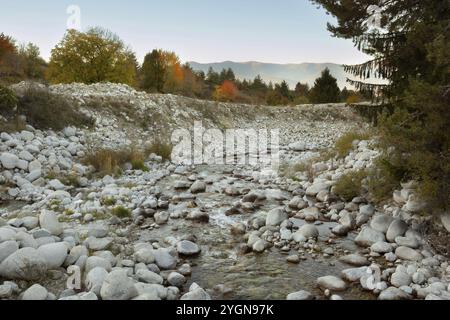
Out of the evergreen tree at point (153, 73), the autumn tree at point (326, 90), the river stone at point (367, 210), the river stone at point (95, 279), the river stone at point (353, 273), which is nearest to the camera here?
the river stone at point (95, 279)

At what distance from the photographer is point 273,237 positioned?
6.43 metres

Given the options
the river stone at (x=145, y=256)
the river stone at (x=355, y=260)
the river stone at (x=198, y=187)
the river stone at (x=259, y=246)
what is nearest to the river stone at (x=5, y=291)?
the river stone at (x=145, y=256)

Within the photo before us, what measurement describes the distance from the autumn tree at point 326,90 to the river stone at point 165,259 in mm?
34340

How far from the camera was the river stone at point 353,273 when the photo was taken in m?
4.94

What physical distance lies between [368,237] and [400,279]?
1400 millimetres

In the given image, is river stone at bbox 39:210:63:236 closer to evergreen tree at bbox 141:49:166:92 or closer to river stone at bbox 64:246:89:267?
river stone at bbox 64:246:89:267

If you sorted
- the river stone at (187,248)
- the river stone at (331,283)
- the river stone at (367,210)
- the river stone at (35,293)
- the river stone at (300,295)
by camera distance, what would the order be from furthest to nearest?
the river stone at (367,210) < the river stone at (187,248) < the river stone at (331,283) < the river stone at (300,295) < the river stone at (35,293)

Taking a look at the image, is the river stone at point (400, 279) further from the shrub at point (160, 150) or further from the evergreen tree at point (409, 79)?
the shrub at point (160, 150)

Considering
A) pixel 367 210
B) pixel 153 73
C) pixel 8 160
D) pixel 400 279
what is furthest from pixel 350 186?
pixel 153 73

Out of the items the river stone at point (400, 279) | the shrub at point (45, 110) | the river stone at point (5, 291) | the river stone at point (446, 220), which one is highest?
the shrub at point (45, 110)

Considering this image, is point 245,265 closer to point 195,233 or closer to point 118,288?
point 195,233

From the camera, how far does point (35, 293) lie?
4098 millimetres
